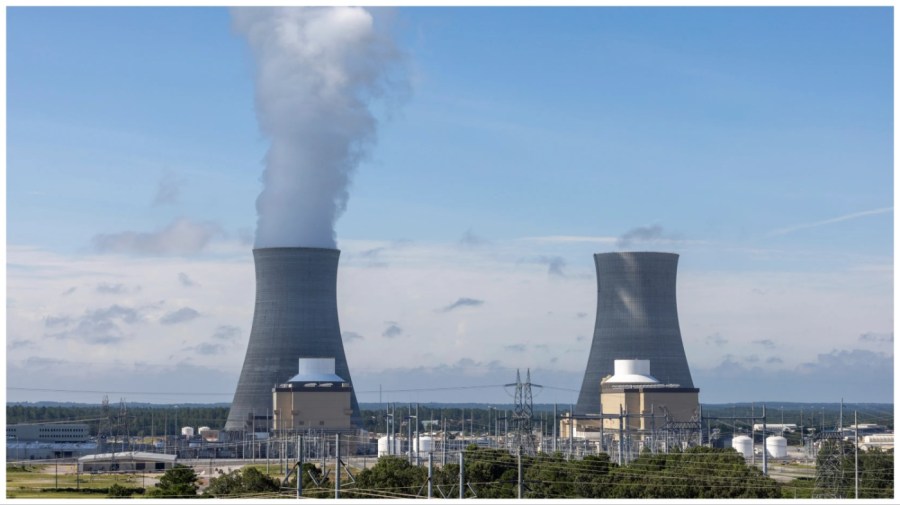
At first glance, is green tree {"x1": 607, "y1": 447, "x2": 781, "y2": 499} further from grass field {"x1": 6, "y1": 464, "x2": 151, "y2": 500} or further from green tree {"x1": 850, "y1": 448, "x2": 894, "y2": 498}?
grass field {"x1": 6, "y1": 464, "x2": 151, "y2": 500}

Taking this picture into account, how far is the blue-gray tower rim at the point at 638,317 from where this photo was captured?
137 ft

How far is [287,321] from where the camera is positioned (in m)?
41.3

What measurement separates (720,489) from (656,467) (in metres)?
3.00

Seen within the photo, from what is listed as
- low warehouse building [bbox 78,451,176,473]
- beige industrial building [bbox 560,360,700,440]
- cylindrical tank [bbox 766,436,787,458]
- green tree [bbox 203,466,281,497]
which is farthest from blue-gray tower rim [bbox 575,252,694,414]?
green tree [bbox 203,466,281,497]

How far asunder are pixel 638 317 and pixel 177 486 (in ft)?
70.4

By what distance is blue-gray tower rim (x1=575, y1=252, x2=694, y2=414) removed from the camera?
41.9 m

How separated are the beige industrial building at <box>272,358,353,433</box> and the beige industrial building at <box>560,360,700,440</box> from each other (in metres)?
8.36

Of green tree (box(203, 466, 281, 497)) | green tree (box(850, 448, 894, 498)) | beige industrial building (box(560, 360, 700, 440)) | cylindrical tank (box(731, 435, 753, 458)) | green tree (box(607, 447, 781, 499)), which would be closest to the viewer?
green tree (box(607, 447, 781, 499))

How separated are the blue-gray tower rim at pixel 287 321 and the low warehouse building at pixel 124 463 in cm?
482

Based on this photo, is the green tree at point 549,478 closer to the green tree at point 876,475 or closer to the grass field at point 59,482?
the green tree at point 876,475

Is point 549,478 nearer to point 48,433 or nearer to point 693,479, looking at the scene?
point 693,479

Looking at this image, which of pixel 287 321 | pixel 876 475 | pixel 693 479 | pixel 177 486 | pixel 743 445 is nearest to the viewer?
pixel 693 479

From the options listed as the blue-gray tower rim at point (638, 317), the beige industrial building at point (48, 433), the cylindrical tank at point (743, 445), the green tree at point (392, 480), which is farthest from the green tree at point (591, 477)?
the beige industrial building at point (48, 433)

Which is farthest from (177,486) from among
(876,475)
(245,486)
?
(876,475)
